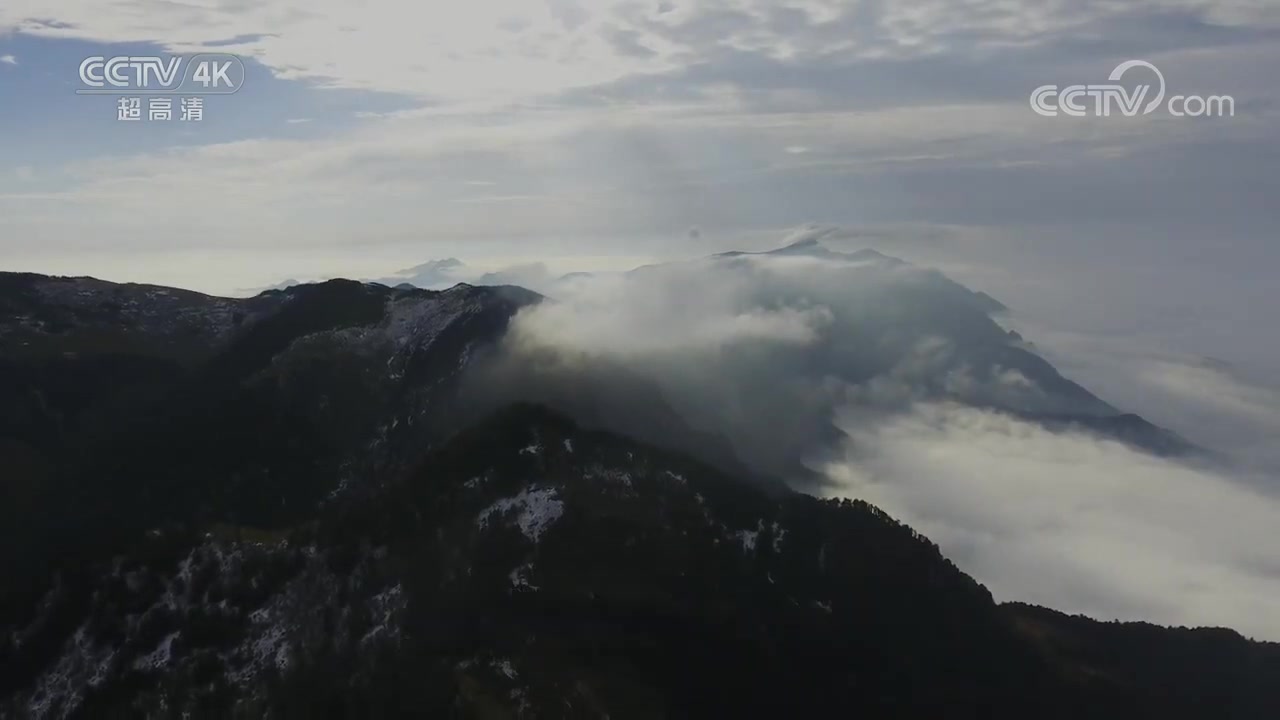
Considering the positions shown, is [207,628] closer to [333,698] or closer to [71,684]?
[71,684]

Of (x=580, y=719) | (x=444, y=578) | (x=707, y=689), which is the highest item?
(x=444, y=578)

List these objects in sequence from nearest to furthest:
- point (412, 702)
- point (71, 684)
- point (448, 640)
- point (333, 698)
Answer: point (412, 702) < point (333, 698) < point (448, 640) < point (71, 684)

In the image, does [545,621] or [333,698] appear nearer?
[333,698]

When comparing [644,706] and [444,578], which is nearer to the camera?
[644,706]

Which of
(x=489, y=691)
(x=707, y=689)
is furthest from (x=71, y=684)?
(x=707, y=689)

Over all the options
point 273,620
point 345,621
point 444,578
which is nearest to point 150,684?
point 273,620

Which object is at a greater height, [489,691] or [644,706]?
[489,691]

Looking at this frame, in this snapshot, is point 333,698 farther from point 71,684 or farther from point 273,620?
point 71,684

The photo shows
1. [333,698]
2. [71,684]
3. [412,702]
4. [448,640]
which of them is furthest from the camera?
[71,684]

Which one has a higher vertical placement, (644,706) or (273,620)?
(273,620)
